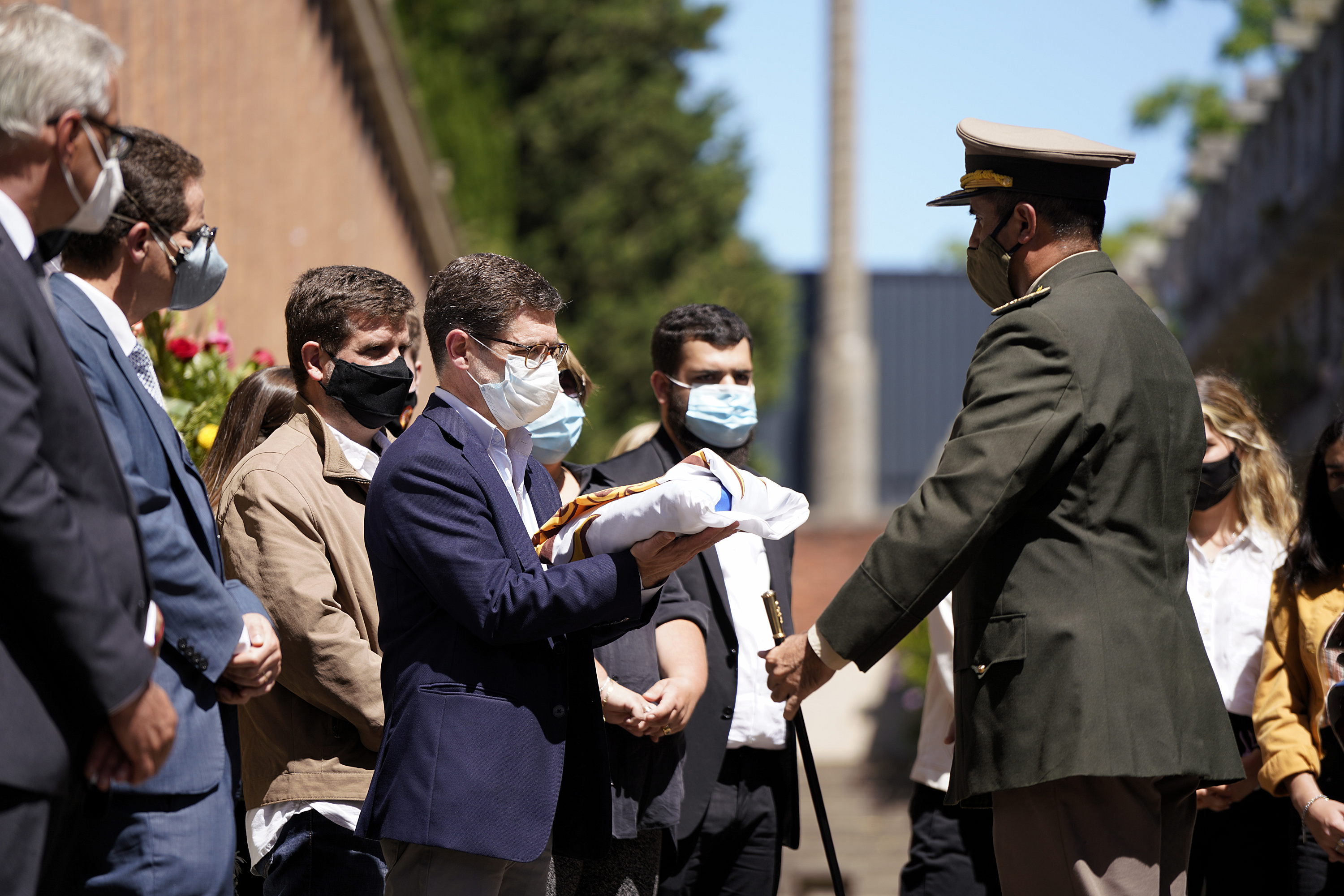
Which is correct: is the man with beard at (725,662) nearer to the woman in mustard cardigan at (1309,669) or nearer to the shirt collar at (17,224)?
the woman in mustard cardigan at (1309,669)

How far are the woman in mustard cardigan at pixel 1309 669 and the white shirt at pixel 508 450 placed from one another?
2267 millimetres

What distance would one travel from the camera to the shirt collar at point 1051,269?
136 inches

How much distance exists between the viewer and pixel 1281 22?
16.5 meters

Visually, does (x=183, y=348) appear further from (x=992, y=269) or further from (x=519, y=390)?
(x=992, y=269)

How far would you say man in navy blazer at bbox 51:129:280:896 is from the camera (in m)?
2.59

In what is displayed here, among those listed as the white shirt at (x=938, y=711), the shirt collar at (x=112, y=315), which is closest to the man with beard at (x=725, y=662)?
the white shirt at (x=938, y=711)

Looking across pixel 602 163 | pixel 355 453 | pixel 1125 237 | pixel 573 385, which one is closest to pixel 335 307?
pixel 355 453

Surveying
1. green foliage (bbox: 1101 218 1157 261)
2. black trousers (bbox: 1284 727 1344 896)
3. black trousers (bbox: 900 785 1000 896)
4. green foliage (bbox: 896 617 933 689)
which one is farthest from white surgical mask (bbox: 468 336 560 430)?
green foliage (bbox: 1101 218 1157 261)

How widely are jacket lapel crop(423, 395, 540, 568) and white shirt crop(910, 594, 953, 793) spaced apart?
6.23 ft

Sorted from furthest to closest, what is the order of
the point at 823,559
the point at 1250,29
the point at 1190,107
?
the point at 1190,107 < the point at 1250,29 < the point at 823,559

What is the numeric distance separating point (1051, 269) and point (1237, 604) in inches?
63.9

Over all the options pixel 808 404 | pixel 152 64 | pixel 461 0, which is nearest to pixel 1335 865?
pixel 152 64

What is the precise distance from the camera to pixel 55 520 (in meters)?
2.23

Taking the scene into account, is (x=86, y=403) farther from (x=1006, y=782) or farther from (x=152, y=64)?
(x=152, y=64)
